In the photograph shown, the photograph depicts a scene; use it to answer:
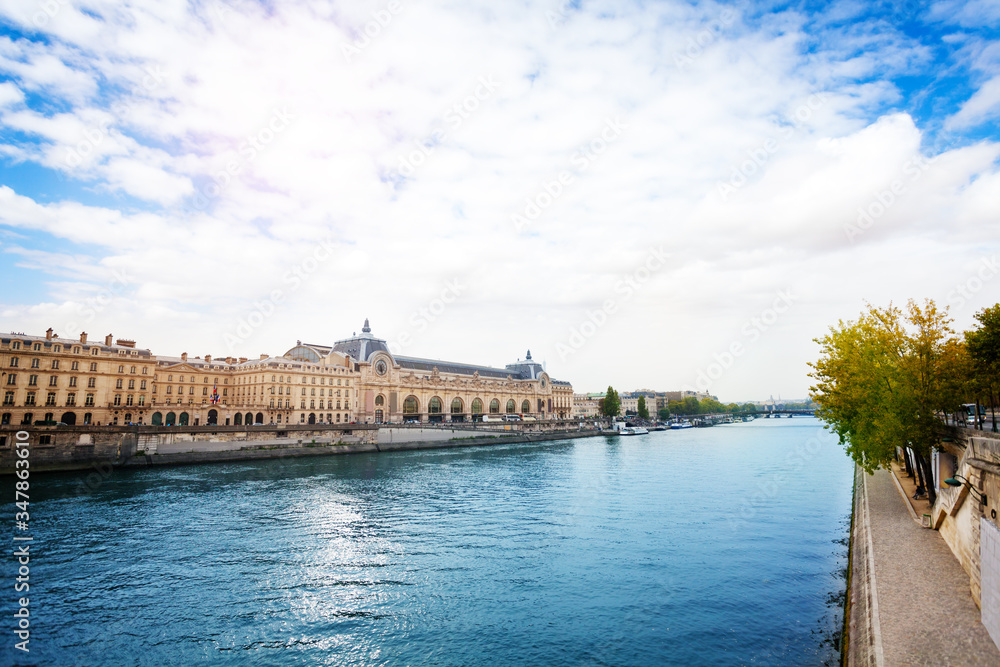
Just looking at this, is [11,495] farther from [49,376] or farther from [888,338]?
[888,338]

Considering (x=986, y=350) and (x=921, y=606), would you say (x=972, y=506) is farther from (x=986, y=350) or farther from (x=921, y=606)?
(x=986, y=350)

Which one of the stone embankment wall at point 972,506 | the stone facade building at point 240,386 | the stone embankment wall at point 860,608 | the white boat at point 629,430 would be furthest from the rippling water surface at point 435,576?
the white boat at point 629,430

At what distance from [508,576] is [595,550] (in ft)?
17.9

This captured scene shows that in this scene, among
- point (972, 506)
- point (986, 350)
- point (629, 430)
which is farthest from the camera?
point (629, 430)

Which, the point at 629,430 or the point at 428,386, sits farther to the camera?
the point at 629,430

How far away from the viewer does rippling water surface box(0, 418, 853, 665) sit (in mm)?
15562

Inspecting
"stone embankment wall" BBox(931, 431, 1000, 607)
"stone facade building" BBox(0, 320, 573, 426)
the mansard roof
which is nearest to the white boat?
"stone facade building" BBox(0, 320, 573, 426)

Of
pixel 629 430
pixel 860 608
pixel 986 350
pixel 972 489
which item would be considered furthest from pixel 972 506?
pixel 629 430

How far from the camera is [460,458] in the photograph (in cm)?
7231

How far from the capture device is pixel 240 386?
91938 millimetres

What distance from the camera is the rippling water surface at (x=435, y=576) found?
1556cm

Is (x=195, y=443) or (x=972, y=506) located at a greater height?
(x=195, y=443)

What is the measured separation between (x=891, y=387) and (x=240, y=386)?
90.9 meters

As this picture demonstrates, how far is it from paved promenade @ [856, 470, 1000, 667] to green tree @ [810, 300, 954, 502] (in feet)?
18.2
